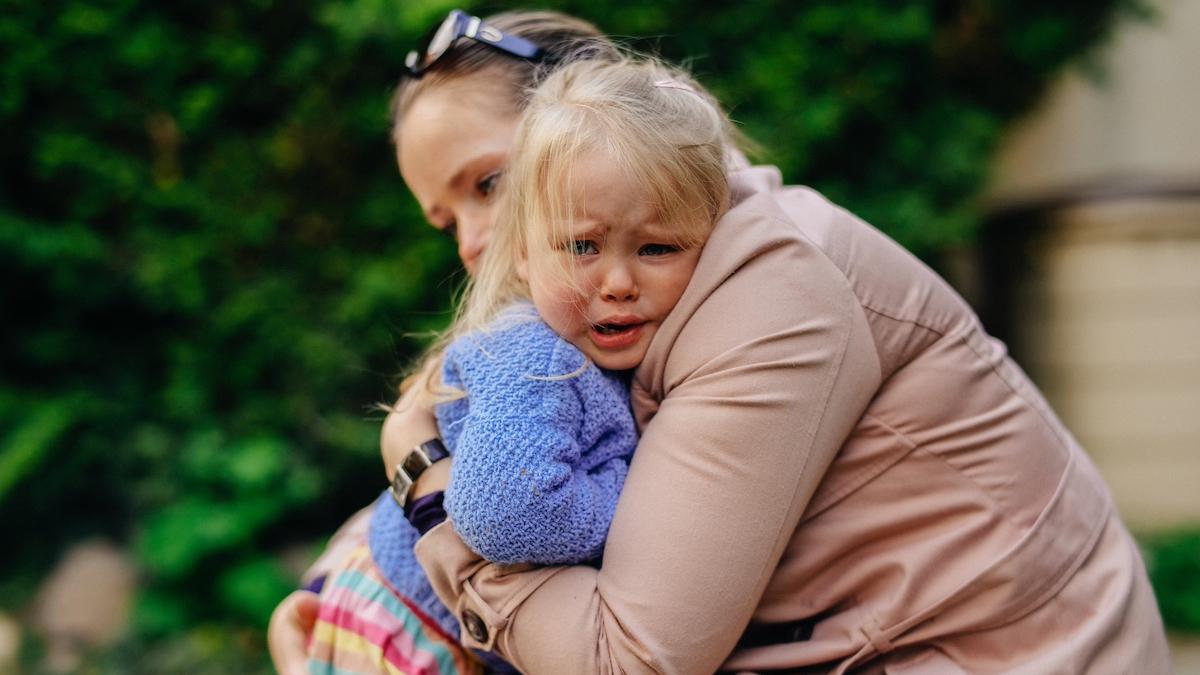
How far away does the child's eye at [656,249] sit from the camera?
1.58 meters

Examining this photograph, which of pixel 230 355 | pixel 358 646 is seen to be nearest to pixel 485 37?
pixel 358 646

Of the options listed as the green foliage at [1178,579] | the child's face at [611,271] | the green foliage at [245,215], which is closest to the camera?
the child's face at [611,271]

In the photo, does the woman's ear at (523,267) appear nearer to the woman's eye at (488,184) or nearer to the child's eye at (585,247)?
the child's eye at (585,247)

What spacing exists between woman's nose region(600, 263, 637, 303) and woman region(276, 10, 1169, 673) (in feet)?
0.24

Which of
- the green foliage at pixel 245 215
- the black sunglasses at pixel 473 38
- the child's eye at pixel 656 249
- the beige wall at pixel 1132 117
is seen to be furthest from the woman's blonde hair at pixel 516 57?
the beige wall at pixel 1132 117

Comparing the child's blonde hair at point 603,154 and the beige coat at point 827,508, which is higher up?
the child's blonde hair at point 603,154

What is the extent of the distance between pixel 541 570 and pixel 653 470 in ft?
0.74

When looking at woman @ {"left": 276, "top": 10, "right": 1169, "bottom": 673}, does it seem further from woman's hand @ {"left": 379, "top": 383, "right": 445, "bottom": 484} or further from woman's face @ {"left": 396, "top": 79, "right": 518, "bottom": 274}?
woman's face @ {"left": 396, "top": 79, "right": 518, "bottom": 274}

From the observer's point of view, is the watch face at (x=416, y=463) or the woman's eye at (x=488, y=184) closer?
the watch face at (x=416, y=463)

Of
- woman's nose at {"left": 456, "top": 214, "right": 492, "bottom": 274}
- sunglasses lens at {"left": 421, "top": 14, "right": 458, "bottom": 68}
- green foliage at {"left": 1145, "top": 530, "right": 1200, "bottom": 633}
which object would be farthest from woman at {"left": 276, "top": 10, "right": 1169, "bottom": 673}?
green foliage at {"left": 1145, "top": 530, "right": 1200, "bottom": 633}

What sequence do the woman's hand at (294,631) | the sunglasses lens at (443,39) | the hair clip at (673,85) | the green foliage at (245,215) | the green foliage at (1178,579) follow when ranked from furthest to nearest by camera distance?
the green foliage at (1178,579)
the green foliage at (245,215)
the sunglasses lens at (443,39)
the woman's hand at (294,631)
the hair clip at (673,85)

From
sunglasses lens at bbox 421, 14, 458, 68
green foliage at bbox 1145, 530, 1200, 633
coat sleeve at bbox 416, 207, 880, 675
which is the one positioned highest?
sunglasses lens at bbox 421, 14, 458, 68

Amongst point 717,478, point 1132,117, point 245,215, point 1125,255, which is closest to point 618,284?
point 717,478

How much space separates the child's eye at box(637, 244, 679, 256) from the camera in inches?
62.2
